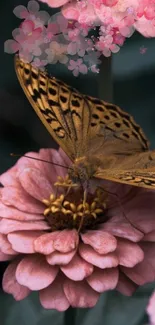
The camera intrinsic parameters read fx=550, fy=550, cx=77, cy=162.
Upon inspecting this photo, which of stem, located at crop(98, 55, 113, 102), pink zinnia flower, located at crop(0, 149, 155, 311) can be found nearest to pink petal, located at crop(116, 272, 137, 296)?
pink zinnia flower, located at crop(0, 149, 155, 311)

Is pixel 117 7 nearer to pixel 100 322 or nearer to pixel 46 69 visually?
pixel 46 69

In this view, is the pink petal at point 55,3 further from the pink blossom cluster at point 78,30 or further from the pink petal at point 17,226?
the pink petal at point 17,226

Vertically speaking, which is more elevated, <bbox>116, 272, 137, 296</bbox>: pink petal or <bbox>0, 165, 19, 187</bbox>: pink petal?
<bbox>0, 165, 19, 187</bbox>: pink petal

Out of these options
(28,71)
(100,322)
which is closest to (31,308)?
(100,322)

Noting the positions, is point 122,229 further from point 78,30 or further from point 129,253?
point 78,30

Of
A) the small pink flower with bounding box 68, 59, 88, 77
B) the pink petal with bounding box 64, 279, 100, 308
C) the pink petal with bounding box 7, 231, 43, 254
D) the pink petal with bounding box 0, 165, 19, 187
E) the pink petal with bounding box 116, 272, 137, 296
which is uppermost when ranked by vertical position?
the small pink flower with bounding box 68, 59, 88, 77

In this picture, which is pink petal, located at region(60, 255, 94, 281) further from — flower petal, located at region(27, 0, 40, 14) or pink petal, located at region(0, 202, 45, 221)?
flower petal, located at region(27, 0, 40, 14)
